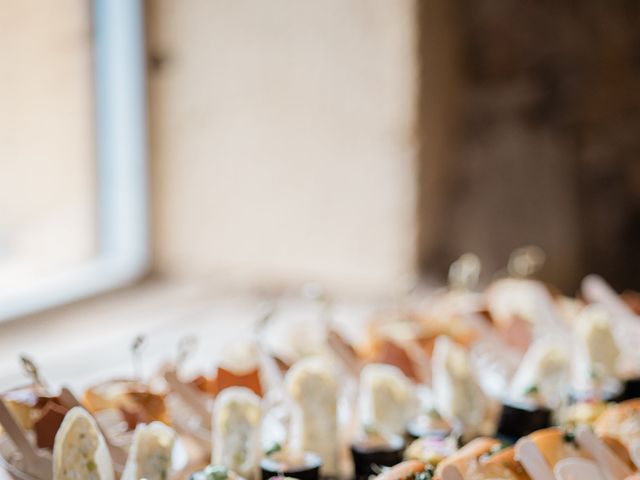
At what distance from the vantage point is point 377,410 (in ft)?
5.60

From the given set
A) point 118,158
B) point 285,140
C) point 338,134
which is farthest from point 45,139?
point 338,134

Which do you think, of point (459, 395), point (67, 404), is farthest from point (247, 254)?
point (67, 404)

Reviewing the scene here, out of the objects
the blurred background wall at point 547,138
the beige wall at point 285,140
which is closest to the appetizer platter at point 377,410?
the beige wall at point 285,140

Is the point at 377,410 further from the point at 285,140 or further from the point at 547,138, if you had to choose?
the point at 547,138

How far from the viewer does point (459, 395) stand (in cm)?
180

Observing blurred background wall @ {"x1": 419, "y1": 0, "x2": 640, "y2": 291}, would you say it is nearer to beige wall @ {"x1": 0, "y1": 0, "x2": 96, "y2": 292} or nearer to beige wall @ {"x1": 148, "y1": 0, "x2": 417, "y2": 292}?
beige wall @ {"x1": 148, "y1": 0, "x2": 417, "y2": 292}

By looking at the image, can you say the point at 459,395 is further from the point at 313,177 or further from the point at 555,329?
the point at 313,177

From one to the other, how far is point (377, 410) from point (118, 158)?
1708 mm

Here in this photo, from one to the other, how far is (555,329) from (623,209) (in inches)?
62.0

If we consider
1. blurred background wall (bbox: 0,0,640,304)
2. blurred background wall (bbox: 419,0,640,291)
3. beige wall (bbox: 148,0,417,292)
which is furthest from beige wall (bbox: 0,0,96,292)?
blurred background wall (bbox: 419,0,640,291)

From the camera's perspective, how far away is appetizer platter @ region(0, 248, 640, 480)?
1443 millimetres

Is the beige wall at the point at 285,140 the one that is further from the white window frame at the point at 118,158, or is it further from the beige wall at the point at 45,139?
the beige wall at the point at 45,139

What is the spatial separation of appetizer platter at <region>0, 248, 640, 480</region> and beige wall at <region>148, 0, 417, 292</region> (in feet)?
2.62

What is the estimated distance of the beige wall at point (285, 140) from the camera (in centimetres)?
290
